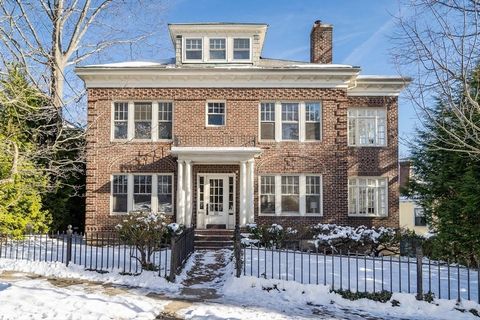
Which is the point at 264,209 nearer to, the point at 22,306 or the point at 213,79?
the point at 213,79

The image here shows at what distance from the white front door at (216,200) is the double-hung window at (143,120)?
10.1ft

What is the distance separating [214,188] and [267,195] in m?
2.39

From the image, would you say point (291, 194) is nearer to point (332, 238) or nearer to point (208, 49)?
point (332, 238)

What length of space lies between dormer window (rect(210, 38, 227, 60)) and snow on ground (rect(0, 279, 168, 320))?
12.6 meters

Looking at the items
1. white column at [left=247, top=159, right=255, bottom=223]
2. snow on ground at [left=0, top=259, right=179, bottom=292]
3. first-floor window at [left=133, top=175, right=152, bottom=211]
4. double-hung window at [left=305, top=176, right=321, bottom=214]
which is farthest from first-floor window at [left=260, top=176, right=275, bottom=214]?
snow on ground at [left=0, top=259, right=179, bottom=292]

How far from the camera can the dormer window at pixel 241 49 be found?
18.6m

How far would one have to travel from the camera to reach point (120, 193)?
17.7 meters

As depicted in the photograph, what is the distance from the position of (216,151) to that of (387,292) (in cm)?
944

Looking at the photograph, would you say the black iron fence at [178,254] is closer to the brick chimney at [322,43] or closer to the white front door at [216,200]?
the white front door at [216,200]

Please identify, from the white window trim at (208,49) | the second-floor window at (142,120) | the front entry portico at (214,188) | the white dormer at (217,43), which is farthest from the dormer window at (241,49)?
the front entry portico at (214,188)

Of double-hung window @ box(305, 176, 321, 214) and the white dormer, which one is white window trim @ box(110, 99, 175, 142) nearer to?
the white dormer

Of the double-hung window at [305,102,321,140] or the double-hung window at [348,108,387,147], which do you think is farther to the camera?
the double-hung window at [348,108,387,147]

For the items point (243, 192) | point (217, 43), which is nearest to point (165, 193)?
point (243, 192)

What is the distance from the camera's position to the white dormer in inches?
727
